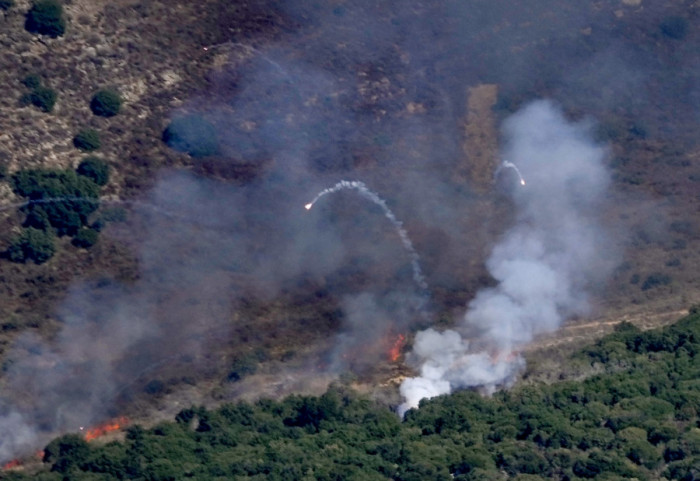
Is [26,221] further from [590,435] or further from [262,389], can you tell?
[590,435]

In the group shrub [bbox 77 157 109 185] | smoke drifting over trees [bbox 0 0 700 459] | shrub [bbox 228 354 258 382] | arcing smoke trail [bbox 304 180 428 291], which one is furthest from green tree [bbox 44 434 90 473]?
arcing smoke trail [bbox 304 180 428 291]

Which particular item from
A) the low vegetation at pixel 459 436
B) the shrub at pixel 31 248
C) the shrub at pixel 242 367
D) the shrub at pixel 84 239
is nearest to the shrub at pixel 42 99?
the shrub at pixel 84 239

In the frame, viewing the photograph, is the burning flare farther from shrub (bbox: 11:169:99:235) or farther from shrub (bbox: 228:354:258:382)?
shrub (bbox: 11:169:99:235)

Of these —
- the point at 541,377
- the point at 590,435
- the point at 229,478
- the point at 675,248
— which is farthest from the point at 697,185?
the point at 229,478

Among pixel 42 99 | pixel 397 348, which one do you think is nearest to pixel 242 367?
pixel 397 348

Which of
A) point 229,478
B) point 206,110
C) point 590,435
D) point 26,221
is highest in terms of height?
point 206,110
